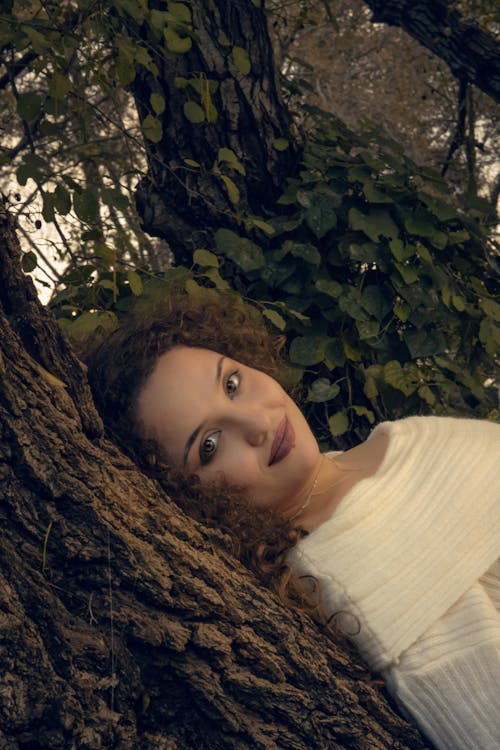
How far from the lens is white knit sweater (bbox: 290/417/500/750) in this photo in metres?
1.79

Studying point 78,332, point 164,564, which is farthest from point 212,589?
point 78,332

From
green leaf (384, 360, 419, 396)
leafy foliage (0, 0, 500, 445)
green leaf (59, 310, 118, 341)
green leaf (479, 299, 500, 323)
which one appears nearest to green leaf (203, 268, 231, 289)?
leafy foliage (0, 0, 500, 445)

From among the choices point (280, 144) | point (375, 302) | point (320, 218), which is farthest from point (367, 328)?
point (280, 144)

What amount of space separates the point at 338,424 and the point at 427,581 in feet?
3.92

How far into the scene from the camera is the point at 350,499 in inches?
81.8

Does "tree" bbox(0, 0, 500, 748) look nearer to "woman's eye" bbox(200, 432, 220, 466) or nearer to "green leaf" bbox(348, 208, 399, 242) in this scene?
"green leaf" bbox(348, 208, 399, 242)

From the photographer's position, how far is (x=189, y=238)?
311cm

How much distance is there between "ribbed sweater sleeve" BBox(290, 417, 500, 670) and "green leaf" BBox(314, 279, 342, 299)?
824mm

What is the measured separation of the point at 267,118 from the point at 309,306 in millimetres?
713

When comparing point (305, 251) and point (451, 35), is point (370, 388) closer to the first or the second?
point (305, 251)

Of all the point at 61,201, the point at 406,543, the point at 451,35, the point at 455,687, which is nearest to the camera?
the point at 455,687

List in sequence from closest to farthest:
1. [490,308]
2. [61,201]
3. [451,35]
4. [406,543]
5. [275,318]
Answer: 1. [406,543]
2. [61,201]
3. [275,318]
4. [490,308]
5. [451,35]

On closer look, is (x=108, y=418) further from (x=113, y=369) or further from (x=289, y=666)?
(x=289, y=666)

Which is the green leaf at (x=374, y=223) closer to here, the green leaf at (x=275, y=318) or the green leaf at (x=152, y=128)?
the green leaf at (x=275, y=318)
